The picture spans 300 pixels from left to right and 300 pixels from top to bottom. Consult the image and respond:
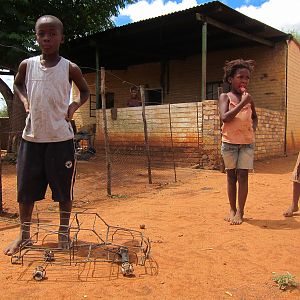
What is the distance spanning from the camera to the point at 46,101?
282cm

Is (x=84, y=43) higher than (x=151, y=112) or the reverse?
higher

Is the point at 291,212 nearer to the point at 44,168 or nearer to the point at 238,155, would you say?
the point at 238,155

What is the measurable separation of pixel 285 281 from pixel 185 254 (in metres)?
0.84

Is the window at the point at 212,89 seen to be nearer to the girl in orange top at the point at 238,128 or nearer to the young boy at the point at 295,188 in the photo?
the young boy at the point at 295,188

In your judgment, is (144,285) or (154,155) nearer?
(144,285)

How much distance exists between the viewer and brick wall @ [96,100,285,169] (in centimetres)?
928

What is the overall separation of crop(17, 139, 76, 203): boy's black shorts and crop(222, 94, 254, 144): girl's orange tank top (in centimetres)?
178

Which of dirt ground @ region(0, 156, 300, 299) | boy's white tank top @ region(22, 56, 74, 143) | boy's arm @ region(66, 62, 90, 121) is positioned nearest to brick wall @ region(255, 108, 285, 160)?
dirt ground @ region(0, 156, 300, 299)

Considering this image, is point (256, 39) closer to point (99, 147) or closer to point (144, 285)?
point (99, 147)

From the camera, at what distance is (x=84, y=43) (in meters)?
12.8

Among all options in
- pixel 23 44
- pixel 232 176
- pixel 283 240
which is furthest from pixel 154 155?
pixel 283 240

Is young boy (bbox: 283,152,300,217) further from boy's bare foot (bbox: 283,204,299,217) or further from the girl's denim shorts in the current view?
the girl's denim shorts

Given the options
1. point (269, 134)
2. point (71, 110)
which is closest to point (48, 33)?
point (71, 110)

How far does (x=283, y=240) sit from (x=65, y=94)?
2.24 meters
